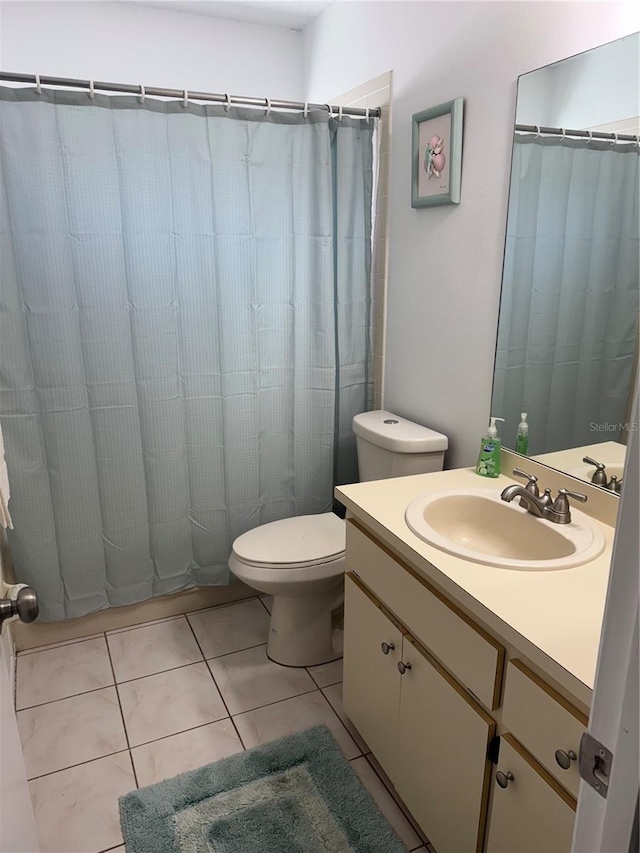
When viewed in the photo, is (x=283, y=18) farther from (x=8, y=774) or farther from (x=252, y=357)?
(x=8, y=774)

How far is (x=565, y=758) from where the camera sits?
3.22 ft

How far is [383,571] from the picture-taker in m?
1.51

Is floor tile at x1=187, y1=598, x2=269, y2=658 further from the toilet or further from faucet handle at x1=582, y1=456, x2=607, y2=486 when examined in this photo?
faucet handle at x1=582, y1=456, x2=607, y2=486

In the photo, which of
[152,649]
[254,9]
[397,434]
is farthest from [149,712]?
[254,9]

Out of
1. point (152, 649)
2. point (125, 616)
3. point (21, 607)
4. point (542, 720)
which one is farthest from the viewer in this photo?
point (125, 616)

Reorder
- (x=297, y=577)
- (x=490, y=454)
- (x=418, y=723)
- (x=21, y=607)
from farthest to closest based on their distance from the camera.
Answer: (x=297, y=577), (x=490, y=454), (x=418, y=723), (x=21, y=607)

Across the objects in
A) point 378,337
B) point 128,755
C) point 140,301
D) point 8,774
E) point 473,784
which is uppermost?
point 140,301

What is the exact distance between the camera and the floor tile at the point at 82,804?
1547 mm

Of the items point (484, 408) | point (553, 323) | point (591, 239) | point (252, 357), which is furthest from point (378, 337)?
point (591, 239)

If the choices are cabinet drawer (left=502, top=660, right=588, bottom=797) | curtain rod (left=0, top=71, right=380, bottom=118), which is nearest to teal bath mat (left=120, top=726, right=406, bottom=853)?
cabinet drawer (left=502, top=660, right=588, bottom=797)

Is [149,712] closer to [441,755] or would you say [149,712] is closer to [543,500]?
[441,755]

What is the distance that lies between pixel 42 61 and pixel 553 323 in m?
2.15

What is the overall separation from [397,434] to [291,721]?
99 centimetres

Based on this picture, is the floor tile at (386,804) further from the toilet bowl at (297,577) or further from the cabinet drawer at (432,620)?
the cabinet drawer at (432,620)
